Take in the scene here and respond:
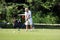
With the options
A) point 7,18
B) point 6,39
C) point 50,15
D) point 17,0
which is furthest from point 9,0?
point 6,39

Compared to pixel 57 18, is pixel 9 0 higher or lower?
higher

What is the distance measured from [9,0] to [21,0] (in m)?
1.06

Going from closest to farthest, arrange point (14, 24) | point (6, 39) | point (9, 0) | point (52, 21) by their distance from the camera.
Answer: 1. point (6, 39)
2. point (14, 24)
3. point (52, 21)
4. point (9, 0)

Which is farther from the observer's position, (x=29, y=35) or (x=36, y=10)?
(x=36, y=10)

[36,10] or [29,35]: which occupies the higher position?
[36,10]

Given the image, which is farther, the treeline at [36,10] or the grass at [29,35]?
the treeline at [36,10]

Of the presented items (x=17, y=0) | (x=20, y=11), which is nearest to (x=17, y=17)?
(x=20, y=11)

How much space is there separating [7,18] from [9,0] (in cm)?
218

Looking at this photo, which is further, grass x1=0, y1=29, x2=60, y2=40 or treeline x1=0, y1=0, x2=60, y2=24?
treeline x1=0, y1=0, x2=60, y2=24

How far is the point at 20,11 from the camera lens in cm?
2312

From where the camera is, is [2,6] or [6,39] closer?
[6,39]

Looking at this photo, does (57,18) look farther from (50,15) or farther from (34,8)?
(34,8)

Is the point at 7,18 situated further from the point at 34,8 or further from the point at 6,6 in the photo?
the point at 34,8

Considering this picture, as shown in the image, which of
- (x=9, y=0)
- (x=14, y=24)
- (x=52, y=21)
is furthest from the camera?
(x=9, y=0)
